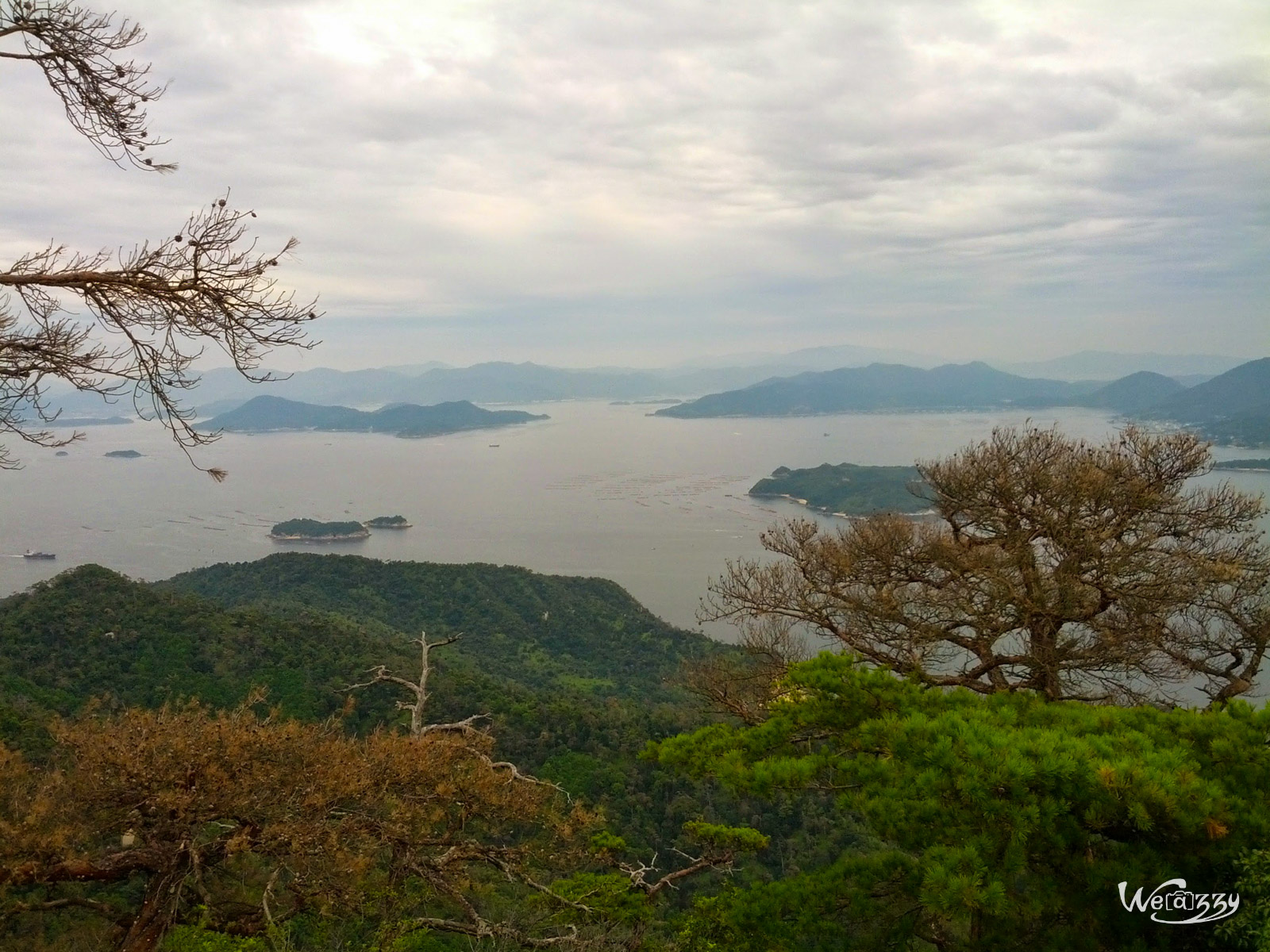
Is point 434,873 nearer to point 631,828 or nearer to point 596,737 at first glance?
point 631,828

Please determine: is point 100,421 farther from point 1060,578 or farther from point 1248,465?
point 1060,578

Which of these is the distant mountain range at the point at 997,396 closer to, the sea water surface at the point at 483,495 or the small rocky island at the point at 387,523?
the sea water surface at the point at 483,495

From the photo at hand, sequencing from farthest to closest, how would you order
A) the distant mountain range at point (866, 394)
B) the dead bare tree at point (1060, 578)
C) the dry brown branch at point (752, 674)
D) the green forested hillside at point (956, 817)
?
the distant mountain range at point (866, 394) < the dry brown branch at point (752, 674) < the dead bare tree at point (1060, 578) < the green forested hillside at point (956, 817)

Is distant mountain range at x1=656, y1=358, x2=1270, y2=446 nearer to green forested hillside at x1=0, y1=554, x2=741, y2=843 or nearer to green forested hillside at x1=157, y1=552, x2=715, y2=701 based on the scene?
green forested hillside at x1=157, y1=552, x2=715, y2=701

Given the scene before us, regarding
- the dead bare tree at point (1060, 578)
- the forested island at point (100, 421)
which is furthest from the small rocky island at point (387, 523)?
the forested island at point (100, 421)

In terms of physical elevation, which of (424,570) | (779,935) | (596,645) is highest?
(779,935)

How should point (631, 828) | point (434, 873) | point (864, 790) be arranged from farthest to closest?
point (631, 828), point (434, 873), point (864, 790)

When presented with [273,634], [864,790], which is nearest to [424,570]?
[273,634]
